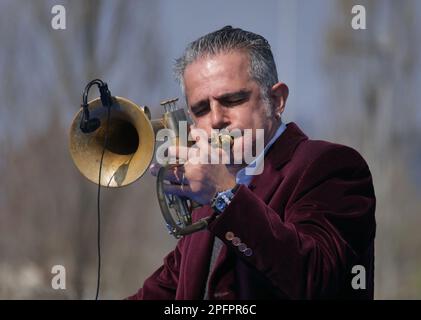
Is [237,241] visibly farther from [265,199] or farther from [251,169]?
[251,169]

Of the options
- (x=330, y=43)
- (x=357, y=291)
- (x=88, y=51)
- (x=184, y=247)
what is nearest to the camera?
(x=357, y=291)

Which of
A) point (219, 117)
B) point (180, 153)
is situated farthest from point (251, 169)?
point (180, 153)

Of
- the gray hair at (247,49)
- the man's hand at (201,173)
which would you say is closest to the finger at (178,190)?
the man's hand at (201,173)

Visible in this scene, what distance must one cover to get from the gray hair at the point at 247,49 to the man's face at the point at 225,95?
0.08 feet

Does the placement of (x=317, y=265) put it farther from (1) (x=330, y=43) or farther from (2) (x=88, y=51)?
(1) (x=330, y=43)

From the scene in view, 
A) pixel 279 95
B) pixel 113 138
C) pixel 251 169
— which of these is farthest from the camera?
pixel 113 138

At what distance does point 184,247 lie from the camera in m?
3.82

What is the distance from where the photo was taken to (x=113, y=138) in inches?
157

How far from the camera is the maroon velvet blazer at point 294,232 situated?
10.2ft

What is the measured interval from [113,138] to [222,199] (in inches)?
38.6

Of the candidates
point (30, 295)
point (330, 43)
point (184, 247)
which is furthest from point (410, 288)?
point (184, 247)

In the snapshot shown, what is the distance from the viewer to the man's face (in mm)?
3459

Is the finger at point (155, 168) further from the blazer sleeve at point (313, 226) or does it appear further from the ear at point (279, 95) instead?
the ear at point (279, 95)
